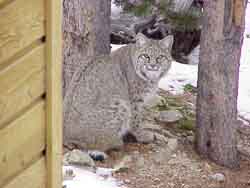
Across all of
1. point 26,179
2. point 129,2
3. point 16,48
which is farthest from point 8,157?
point 129,2

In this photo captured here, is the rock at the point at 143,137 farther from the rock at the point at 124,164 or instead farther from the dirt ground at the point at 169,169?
the rock at the point at 124,164

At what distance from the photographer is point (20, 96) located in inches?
116

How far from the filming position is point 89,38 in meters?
6.57

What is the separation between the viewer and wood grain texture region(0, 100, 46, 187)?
2.94 meters

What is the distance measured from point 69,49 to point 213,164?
191cm

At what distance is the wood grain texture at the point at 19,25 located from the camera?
2.81 m

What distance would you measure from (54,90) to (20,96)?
21 centimetres

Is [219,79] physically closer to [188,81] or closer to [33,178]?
[188,81]

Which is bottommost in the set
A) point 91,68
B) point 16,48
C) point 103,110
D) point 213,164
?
point 213,164

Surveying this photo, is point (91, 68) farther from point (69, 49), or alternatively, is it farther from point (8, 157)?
point (8, 157)

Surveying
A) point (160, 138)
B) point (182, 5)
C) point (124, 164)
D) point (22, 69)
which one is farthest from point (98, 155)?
point (182, 5)

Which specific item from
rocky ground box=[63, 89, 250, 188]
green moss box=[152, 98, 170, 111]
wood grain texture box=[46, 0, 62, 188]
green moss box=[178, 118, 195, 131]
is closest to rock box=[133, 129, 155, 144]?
rocky ground box=[63, 89, 250, 188]

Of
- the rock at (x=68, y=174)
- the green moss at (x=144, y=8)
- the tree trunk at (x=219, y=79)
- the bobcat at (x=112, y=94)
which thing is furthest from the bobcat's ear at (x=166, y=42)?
the rock at (x=68, y=174)

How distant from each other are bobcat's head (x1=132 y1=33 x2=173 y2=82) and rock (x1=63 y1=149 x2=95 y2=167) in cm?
110
